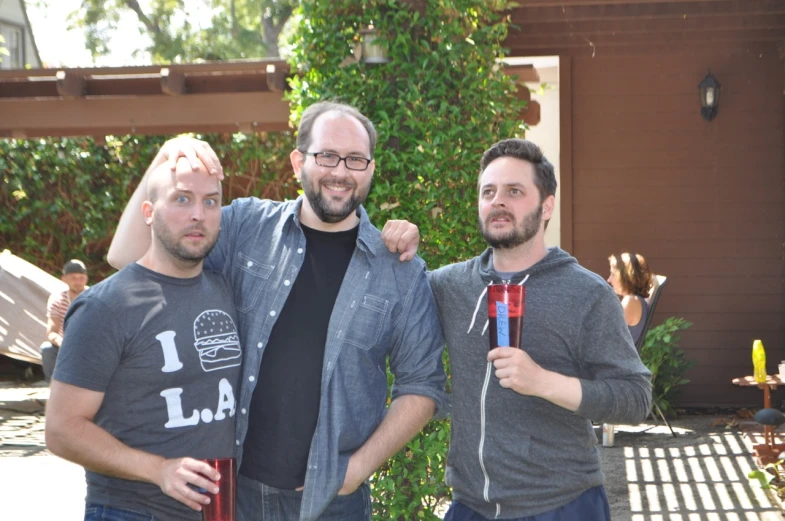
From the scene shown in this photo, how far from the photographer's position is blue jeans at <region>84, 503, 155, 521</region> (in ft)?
8.09

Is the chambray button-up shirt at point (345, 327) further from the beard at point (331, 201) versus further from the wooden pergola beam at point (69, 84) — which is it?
the wooden pergola beam at point (69, 84)

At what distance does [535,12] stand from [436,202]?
5.04 meters

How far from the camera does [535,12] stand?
348 inches

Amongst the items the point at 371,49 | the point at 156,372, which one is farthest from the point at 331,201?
the point at 371,49

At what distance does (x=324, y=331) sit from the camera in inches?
110

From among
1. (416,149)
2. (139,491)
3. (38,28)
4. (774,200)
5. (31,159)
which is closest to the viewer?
(139,491)

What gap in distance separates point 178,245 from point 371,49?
78.1 inches

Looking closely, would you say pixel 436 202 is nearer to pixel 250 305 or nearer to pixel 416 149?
pixel 416 149

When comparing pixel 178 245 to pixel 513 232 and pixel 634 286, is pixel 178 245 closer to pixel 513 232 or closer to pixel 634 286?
pixel 513 232

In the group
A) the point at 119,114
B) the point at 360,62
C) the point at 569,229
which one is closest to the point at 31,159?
the point at 119,114

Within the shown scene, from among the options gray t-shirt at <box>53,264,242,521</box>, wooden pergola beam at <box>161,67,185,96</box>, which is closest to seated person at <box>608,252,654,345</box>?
wooden pergola beam at <box>161,67,185,96</box>

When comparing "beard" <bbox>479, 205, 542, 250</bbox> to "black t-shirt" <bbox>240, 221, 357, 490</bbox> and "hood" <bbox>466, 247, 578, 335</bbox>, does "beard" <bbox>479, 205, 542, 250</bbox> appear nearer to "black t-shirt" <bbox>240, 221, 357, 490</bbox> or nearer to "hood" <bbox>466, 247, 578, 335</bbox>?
"hood" <bbox>466, 247, 578, 335</bbox>

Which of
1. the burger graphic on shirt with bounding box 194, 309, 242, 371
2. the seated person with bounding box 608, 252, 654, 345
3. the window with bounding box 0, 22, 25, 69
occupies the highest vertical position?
the window with bounding box 0, 22, 25, 69

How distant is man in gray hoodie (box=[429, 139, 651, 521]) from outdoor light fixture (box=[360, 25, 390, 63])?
1.52 meters
